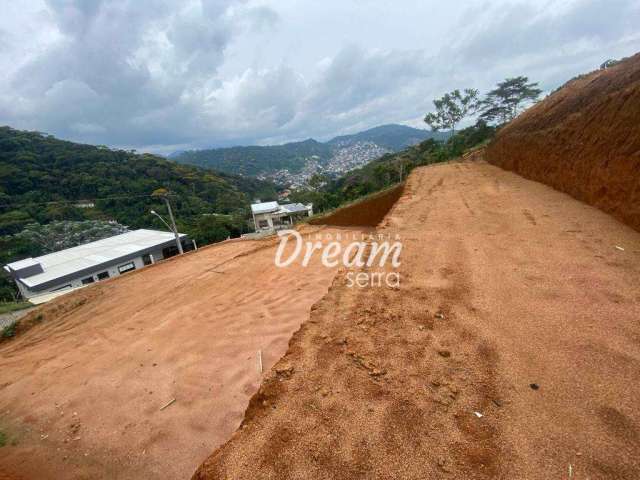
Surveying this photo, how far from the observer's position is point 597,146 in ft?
17.7

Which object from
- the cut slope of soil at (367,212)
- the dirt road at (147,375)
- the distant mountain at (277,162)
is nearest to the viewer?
the dirt road at (147,375)

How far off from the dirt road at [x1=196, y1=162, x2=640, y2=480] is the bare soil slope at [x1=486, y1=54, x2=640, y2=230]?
1.62m

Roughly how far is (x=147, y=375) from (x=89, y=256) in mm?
19946

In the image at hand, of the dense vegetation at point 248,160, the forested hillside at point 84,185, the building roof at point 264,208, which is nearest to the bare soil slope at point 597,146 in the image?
the building roof at point 264,208

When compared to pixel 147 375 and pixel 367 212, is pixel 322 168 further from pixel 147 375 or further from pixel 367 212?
pixel 147 375

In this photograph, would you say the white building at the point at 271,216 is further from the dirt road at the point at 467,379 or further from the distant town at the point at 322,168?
the distant town at the point at 322,168

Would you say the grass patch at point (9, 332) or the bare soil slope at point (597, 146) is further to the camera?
the grass patch at point (9, 332)

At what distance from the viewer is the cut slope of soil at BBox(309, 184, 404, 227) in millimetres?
10078

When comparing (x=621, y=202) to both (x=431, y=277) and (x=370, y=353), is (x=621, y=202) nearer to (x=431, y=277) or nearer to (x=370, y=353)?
(x=431, y=277)

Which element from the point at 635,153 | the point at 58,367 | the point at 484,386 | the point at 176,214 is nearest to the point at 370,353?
the point at 484,386

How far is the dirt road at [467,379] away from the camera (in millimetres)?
1390

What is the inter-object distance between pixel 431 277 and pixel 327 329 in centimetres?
155

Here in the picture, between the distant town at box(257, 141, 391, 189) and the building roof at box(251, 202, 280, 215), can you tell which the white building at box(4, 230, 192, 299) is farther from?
the distant town at box(257, 141, 391, 189)

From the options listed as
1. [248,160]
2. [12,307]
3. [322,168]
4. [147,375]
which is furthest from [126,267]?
[322,168]
